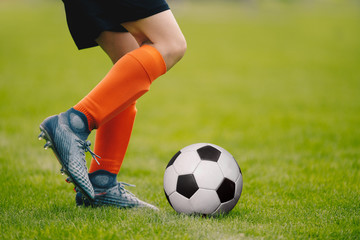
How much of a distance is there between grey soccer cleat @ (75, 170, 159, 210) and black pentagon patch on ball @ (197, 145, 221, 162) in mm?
463

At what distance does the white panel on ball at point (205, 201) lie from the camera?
94.0 inches

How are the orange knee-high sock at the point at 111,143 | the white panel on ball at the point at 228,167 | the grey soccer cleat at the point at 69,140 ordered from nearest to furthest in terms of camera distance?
the grey soccer cleat at the point at 69,140, the white panel on ball at the point at 228,167, the orange knee-high sock at the point at 111,143

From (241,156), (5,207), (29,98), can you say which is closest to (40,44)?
(29,98)

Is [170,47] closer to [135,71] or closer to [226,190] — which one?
[135,71]

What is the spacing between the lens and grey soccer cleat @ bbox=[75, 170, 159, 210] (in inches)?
102

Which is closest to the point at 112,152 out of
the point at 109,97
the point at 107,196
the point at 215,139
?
the point at 107,196

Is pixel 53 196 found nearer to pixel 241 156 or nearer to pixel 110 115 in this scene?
pixel 110 115

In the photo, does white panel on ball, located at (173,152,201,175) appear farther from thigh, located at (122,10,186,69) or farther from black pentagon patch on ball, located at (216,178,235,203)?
thigh, located at (122,10,186,69)

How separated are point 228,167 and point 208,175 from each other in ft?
0.48

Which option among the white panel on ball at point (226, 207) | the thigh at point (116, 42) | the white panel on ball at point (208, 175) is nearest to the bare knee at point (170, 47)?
the thigh at point (116, 42)

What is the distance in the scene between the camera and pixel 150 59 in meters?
2.24

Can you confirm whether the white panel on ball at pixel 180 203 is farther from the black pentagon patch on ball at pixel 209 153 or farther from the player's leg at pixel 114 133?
the player's leg at pixel 114 133

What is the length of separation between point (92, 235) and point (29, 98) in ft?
21.7

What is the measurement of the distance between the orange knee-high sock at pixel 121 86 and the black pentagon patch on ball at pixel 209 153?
0.57 m
